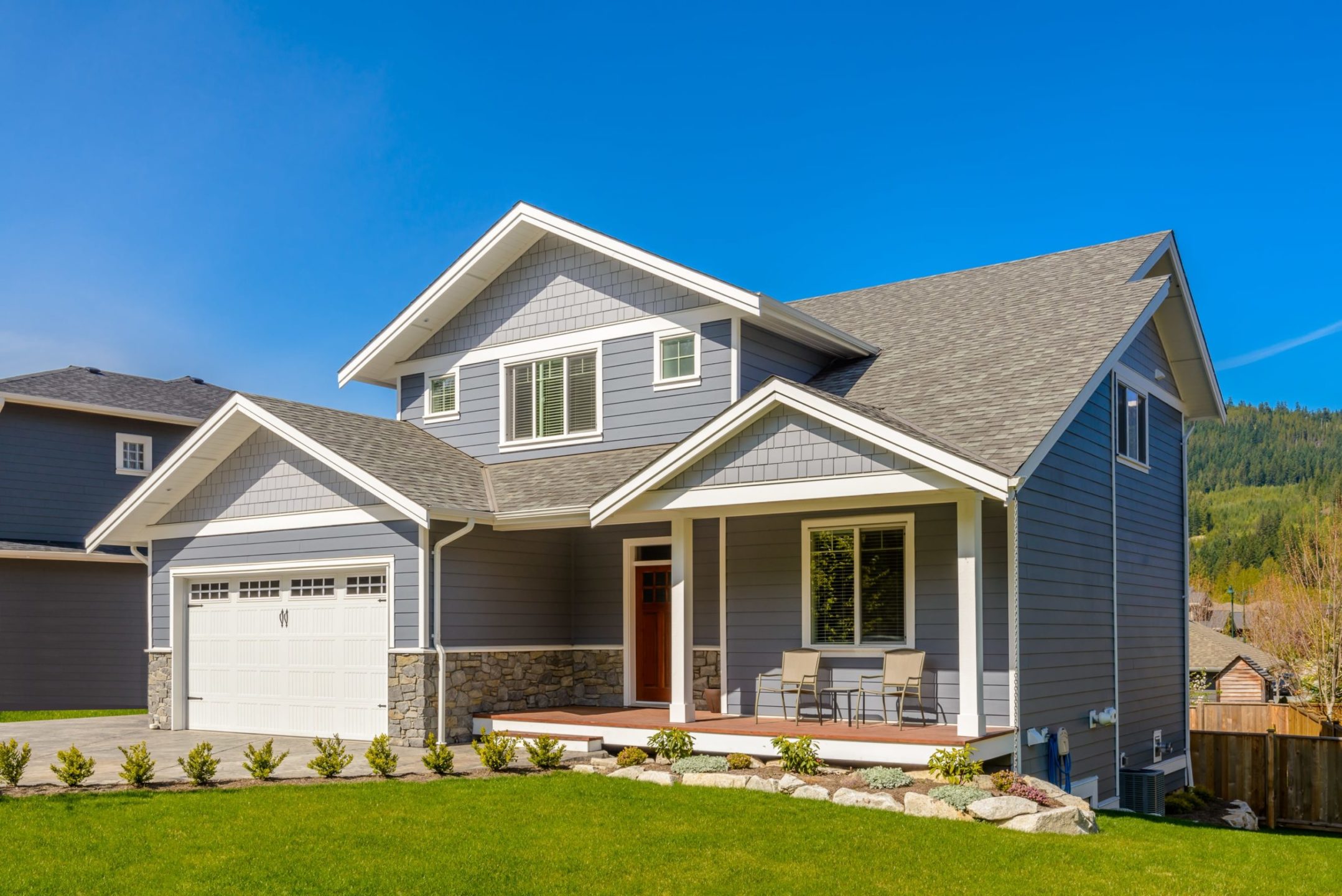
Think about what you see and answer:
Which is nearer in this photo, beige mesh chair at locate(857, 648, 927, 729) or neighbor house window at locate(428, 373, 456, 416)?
beige mesh chair at locate(857, 648, 927, 729)

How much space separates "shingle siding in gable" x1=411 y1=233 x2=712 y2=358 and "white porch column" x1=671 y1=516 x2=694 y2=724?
140 inches

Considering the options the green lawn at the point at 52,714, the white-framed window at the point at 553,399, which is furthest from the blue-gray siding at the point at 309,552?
the green lawn at the point at 52,714

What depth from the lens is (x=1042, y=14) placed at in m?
19.4

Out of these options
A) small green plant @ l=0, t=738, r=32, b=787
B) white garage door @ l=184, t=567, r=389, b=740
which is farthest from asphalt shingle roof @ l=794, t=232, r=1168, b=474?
small green plant @ l=0, t=738, r=32, b=787

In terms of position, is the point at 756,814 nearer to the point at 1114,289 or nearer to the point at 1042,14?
the point at 1114,289

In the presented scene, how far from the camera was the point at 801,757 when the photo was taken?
11461 millimetres

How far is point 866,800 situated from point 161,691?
11625 mm

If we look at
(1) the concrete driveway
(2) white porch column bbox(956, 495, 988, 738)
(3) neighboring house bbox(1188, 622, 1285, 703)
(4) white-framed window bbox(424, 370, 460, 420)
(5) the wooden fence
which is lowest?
(3) neighboring house bbox(1188, 622, 1285, 703)

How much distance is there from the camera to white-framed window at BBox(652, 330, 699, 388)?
51.0 feet

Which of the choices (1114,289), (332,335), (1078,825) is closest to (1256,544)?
(332,335)

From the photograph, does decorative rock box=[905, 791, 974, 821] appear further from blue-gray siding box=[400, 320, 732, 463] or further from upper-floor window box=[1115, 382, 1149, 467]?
upper-floor window box=[1115, 382, 1149, 467]

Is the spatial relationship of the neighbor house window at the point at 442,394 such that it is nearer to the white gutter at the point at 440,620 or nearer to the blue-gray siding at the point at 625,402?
the blue-gray siding at the point at 625,402

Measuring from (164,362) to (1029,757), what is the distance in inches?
1182

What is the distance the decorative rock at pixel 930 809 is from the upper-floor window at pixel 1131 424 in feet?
23.3
